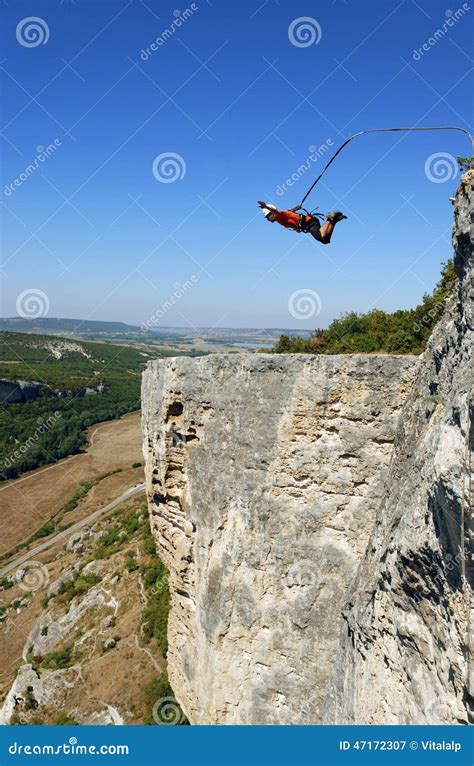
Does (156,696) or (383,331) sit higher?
(383,331)

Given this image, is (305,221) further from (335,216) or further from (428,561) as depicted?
(428,561)

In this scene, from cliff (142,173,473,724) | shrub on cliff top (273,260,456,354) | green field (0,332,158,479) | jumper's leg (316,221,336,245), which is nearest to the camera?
cliff (142,173,473,724)

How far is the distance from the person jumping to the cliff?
6.79 ft

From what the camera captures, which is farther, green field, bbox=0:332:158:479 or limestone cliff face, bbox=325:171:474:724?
green field, bbox=0:332:158:479

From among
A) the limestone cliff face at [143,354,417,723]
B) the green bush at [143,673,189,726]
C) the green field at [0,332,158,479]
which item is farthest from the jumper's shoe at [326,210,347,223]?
the green field at [0,332,158,479]

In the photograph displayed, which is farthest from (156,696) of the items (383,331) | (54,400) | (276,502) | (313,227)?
(54,400)

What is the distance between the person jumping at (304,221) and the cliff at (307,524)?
2070 mm

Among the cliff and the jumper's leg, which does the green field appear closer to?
the cliff

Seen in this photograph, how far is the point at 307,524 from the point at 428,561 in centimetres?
386

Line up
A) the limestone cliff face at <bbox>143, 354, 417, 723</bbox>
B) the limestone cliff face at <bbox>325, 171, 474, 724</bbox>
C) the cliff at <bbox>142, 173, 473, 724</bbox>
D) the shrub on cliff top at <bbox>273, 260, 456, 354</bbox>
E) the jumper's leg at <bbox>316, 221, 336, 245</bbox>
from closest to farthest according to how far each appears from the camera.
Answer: the limestone cliff face at <bbox>325, 171, 474, 724</bbox> → the cliff at <bbox>142, 173, 473, 724</bbox> → the jumper's leg at <bbox>316, 221, 336, 245</bbox> → the limestone cliff face at <bbox>143, 354, 417, 723</bbox> → the shrub on cliff top at <bbox>273, 260, 456, 354</bbox>

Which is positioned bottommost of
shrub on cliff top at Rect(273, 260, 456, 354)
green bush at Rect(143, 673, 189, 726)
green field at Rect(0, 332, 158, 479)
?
green bush at Rect(143, 673, 189, 726)

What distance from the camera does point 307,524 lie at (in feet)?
33.0

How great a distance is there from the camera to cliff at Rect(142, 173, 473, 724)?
701cm

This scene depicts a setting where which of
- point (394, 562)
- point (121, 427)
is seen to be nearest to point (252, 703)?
point (394, 562)
